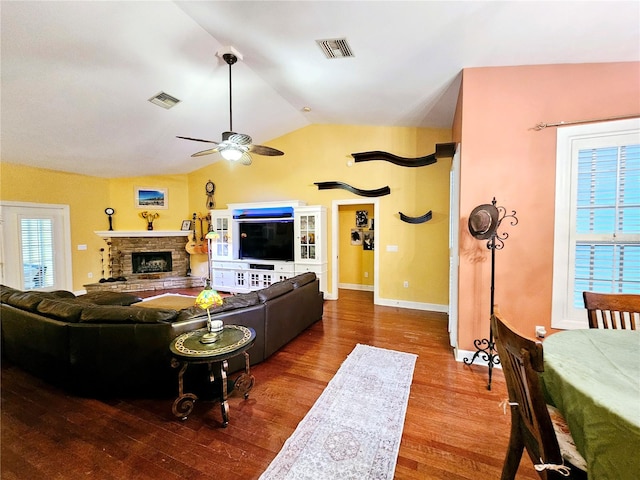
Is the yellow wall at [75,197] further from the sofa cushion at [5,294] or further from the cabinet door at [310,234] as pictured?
the cabinet door at [310,234]

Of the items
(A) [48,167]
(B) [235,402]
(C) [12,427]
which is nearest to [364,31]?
(B) [235,402]

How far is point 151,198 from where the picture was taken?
6773 mm

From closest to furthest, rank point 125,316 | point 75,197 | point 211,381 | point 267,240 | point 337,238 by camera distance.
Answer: point 211,381 < point 125,316 < point 337,238 < point 75,197 < point 267,240

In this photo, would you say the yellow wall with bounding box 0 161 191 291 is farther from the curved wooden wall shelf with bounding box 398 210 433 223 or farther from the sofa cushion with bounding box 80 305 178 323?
the curved wooden wall shelf with bounding box 398 210 433 223

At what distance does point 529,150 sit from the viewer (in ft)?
8.79

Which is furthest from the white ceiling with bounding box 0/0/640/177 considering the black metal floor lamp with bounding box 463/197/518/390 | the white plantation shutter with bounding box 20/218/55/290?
the black metal floor lamp with bounding box 463/197/518/390

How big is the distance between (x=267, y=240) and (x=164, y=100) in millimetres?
3164

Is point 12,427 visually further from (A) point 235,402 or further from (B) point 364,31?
(B) point 364,31

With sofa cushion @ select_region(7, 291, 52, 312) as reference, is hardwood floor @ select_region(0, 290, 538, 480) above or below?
below

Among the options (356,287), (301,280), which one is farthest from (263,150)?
(356,287)

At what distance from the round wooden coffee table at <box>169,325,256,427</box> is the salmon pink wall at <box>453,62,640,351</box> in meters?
2.35

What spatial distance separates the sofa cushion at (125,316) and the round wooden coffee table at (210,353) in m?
0.27

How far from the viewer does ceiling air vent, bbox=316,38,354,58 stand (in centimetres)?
256

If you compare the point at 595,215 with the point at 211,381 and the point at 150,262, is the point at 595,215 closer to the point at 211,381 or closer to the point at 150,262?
the point at 211,381
